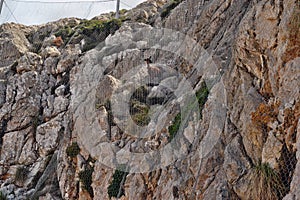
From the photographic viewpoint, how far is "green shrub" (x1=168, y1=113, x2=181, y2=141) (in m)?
11.2

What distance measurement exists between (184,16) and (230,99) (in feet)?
39.8

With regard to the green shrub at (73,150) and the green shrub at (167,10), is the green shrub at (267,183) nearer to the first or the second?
the green shrub at (73,150)

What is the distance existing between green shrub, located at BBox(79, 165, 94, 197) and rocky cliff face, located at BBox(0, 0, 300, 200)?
38mm

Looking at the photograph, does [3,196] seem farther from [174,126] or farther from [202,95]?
[202,95]

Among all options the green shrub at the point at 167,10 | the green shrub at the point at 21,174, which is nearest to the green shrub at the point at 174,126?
the green shrub at the point at 21,174

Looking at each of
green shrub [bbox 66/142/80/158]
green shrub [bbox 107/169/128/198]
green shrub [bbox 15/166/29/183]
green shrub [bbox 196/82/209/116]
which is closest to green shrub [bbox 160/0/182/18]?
green shrub [bbox 66/142/80/158]

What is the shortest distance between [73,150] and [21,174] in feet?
14.5

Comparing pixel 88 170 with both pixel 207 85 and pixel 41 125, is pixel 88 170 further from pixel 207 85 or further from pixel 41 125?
pixel 41 125

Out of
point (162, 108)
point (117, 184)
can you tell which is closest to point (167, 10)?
point (162, 108)

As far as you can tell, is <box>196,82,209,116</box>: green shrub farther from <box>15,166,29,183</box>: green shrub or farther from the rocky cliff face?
<box>15,166,29,183</box>: green shrub

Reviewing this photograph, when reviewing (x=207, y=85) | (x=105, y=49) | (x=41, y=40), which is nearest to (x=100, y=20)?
(x=41, y=40)

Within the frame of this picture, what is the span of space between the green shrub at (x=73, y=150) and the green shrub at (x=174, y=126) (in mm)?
4785

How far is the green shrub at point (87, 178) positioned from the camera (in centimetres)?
1343

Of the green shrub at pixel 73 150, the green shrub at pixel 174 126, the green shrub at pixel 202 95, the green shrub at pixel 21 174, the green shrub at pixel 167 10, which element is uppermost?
the green shrub at pixel 167 10
